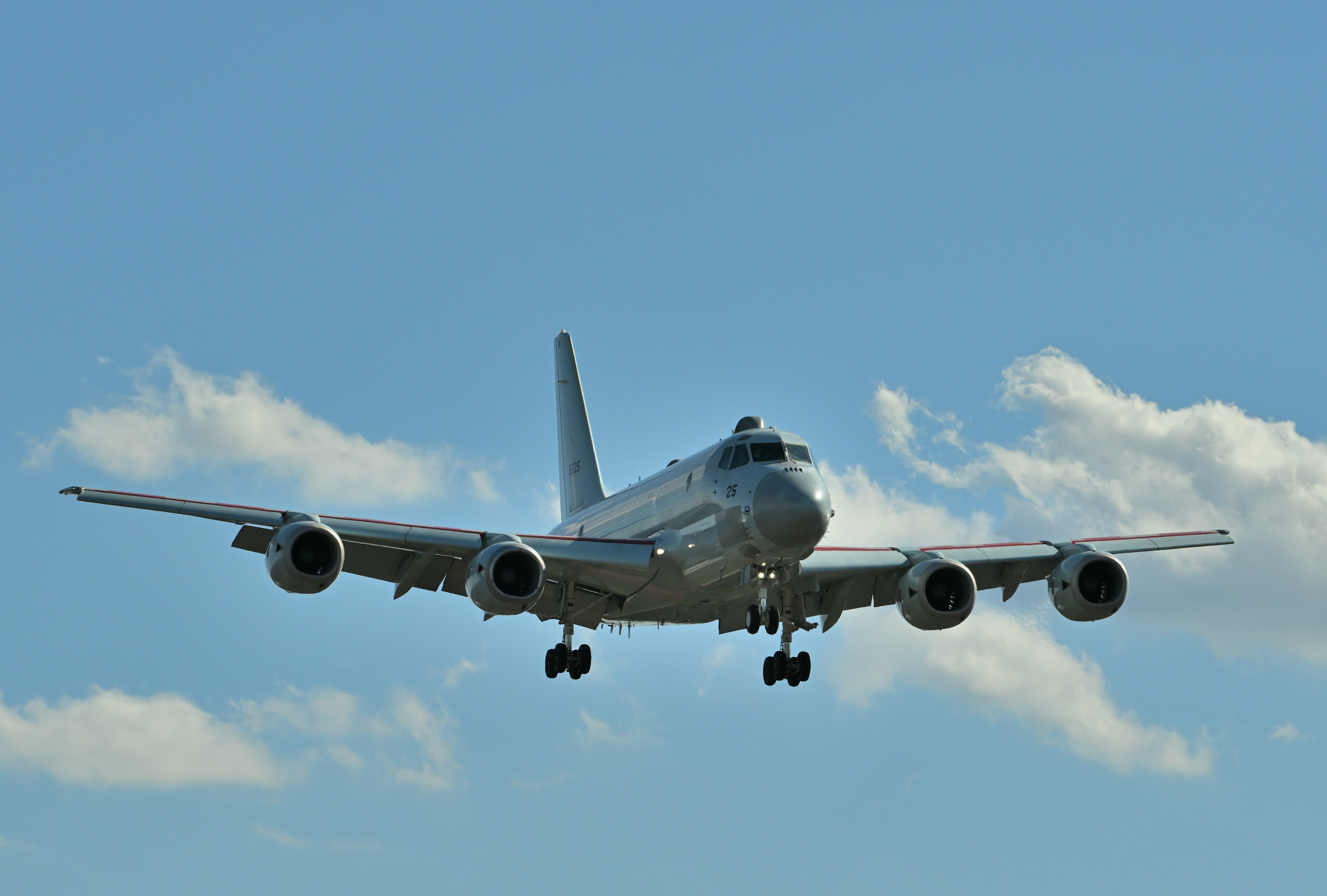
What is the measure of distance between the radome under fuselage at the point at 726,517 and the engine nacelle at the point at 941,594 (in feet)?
17.7

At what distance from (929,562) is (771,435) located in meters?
8.27

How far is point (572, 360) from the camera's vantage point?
2623 inches

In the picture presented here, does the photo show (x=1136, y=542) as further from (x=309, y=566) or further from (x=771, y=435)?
(x=309, y=566)

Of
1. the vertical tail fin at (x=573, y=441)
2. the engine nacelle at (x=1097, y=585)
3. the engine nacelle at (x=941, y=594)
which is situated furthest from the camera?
the vertical tail fin at (x=573, y=441)

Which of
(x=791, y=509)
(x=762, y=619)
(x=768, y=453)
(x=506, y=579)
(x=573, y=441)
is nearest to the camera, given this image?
(x=791, y=509)

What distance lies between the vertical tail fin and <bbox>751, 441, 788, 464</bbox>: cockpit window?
20.4 m

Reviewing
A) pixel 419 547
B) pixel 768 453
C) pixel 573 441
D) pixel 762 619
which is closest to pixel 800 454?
pixel 768 453

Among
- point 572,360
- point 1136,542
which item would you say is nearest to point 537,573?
point 1136,542

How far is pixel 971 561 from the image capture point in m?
43.7

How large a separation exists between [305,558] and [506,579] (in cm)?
508

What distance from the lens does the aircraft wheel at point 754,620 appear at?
37.1m

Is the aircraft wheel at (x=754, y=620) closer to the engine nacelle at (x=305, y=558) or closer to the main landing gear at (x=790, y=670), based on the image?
the main landing gear at (x=790, y=670)

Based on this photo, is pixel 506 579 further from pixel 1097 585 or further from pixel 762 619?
pixel 1097 585

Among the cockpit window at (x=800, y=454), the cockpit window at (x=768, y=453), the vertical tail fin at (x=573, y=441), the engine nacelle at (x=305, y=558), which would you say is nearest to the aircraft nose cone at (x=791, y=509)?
the cockpit window at (x=768, y=453)
